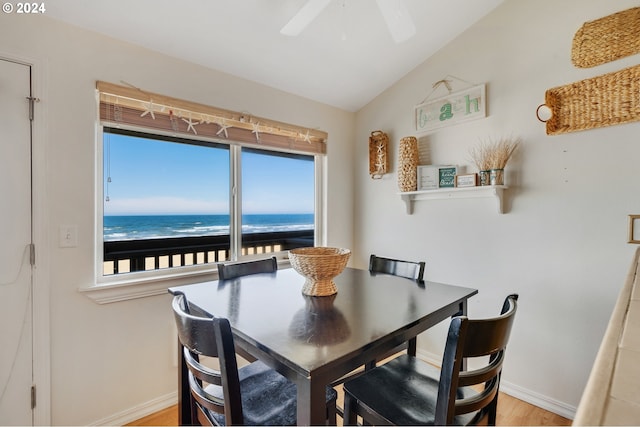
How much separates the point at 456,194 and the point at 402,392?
1.59 metres

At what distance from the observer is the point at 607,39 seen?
1691 millimetres

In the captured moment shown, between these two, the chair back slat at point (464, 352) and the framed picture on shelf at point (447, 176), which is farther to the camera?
the framed picture on shelf at point (447, 176)

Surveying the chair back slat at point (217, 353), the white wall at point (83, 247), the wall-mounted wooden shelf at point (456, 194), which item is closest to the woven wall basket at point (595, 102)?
the wall-mounted wooden shelf at point (456, 194)

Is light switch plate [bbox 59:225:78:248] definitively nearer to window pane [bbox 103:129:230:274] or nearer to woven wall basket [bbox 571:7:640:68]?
window pane [bbox 103:129:230:274]

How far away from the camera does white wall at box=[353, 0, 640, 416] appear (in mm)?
1714

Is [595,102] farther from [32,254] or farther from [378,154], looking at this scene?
[32,254]

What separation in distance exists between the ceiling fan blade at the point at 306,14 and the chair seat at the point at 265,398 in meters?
1.65

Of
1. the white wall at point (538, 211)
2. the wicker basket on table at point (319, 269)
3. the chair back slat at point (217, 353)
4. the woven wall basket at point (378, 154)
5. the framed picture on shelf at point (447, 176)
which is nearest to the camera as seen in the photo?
the chair back slat at point (217, 353)

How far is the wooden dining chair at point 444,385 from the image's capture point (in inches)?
36.3

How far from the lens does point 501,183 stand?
2.01 m

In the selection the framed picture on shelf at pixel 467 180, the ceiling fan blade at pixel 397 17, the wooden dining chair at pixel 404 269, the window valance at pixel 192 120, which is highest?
the ceiling fan blade at pixel 397 17

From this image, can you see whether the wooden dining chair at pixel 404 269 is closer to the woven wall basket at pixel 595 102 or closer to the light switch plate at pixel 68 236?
the woven wall basket at pixel 595 102

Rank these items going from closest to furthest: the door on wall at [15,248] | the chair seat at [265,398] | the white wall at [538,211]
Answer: the chair seat at [265,398], the door on wall at [15,248], the white wall at [538,211]

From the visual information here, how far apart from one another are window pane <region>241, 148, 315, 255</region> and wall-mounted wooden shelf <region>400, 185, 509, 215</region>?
916 millimetres
